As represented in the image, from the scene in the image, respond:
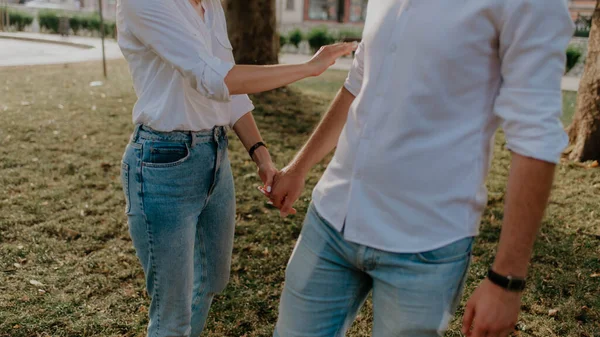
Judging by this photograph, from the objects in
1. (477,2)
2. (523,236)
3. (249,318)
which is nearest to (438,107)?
(477,2)

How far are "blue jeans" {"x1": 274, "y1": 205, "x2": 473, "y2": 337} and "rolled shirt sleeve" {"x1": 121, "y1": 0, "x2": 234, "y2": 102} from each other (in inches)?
21.1

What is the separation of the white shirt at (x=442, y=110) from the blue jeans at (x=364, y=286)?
5 cm

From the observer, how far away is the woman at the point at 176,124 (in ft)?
6.24

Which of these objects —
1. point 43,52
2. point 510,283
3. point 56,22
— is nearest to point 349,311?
point 510,283

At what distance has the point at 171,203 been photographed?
2076 mm

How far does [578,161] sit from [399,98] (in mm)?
5824

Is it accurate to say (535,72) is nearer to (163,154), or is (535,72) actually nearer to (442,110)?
(442,110)

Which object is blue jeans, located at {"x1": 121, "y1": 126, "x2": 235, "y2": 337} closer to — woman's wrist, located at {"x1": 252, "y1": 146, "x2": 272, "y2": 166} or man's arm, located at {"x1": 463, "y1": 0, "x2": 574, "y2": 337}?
woman's wrist, located at {"x1": 252, "y1": 146, "x2": 272, "y2": 166}

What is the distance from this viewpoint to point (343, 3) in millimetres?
44812

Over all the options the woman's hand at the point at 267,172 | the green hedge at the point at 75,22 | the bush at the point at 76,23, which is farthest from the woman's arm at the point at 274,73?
the bush at the point at 76,23

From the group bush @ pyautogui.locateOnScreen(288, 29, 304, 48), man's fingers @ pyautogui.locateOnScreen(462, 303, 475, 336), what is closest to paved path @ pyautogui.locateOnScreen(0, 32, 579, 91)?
bush @ pyautogui.locateOnScreen(288, 29, 304, 48)

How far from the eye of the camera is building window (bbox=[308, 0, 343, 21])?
148ft

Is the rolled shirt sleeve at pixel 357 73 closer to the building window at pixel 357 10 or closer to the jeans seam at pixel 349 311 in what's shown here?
the jeans seam at pixel 349 311

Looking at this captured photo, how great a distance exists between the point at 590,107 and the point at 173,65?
5.84 metres
